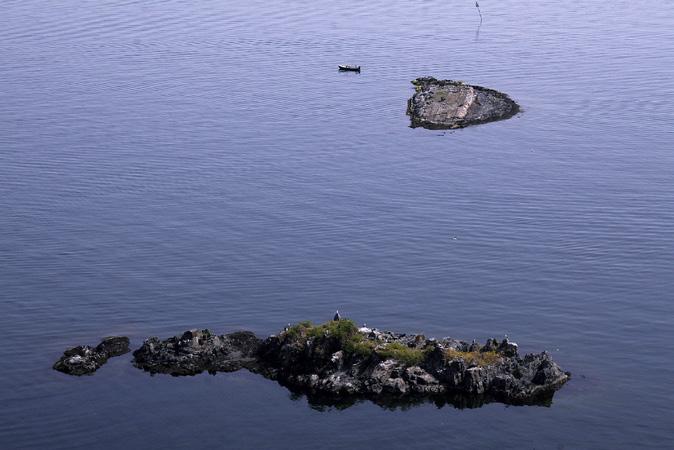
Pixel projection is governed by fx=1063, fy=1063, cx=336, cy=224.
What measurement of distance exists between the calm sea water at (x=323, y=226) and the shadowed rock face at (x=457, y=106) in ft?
7.69

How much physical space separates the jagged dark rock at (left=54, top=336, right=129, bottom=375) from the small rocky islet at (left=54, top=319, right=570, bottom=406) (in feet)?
0.22

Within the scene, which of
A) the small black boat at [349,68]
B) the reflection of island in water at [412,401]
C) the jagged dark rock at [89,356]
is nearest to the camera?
the reflection of island in water at [412,401]

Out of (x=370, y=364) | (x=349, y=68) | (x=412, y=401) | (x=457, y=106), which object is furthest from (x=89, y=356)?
(x=349, y=68)

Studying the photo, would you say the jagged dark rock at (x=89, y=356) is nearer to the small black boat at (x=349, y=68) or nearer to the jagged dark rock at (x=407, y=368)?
the jagged dark rock at (x=407, y=368)

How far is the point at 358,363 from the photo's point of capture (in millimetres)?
70250

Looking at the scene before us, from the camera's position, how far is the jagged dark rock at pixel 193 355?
72375 millimetres

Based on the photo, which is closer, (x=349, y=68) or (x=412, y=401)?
(x=412, y=401)

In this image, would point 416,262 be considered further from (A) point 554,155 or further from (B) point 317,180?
(A) point 554,155

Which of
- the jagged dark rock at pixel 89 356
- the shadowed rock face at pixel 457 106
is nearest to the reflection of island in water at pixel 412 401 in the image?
the jagged dark rock at pixel 89 356

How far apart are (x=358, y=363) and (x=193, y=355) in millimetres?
11493

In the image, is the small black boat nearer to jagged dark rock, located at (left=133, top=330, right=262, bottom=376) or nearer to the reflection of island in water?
jagged dark rock, located at (left=133, top=330, right=262, bottom=376)

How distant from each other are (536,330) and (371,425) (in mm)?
17643

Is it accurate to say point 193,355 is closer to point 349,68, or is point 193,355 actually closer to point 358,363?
point 358,363

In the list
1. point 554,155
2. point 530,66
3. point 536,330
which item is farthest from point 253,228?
point 530,66
